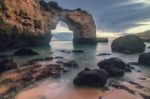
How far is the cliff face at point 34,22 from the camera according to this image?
155 feet

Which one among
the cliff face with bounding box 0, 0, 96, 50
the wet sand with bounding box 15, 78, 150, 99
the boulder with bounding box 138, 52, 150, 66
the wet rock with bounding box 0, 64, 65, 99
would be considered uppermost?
the cliff face with bounding box 0, 0, 96, 50

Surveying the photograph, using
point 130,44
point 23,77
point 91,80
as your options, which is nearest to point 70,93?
point 91,80

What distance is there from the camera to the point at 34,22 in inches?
2467

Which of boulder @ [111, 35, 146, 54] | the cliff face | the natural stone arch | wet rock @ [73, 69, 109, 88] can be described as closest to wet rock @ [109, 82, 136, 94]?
wet rock @ [73, 69, 109, 88]

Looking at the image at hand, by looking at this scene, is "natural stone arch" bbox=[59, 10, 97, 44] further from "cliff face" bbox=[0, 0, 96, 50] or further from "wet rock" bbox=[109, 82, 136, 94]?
"wet rock" bbox=[109, 82, 136, 94]

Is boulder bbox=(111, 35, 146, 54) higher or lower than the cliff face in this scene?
lower

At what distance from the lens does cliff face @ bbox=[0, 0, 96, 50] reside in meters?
47.3

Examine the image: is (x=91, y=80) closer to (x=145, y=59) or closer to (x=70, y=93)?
(x=70, y=93)

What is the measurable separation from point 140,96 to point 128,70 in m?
10.3

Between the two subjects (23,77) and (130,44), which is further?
(130,44)

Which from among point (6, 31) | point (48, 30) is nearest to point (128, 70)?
point (6, 31)

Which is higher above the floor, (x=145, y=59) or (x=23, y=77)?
(x=145, y=59)

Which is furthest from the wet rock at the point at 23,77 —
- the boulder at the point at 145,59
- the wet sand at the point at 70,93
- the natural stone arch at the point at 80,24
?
the natural stone arch at the point at 80,24

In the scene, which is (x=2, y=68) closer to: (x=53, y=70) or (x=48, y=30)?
(x=53, y=70)
